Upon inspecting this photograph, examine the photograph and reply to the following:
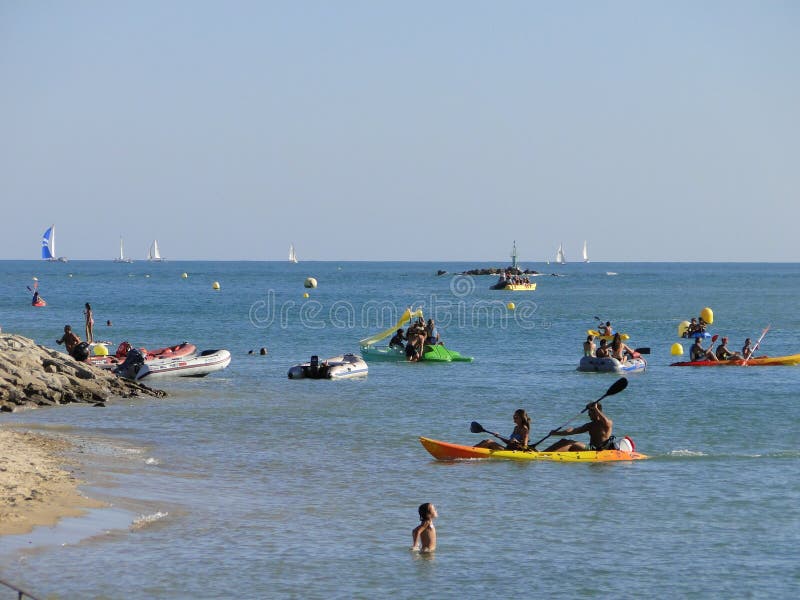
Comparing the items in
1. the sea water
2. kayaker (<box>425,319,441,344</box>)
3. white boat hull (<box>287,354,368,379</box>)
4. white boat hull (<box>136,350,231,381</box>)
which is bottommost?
the sea water

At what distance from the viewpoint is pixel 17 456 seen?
2014 centimetres

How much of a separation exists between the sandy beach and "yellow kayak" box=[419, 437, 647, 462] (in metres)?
7.06

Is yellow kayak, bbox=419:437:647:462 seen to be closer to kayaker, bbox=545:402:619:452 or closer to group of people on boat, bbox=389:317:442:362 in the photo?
kayaker, bbox=545:402:619:452

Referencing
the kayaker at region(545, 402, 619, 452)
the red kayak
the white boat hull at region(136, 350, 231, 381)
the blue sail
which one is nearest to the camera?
the kayaker at region(545, 402, 619, 452)

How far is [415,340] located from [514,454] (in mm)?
21925

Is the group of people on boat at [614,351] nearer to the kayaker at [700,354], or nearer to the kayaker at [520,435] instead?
the kayaker at [700,354]

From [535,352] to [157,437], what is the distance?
30053 mm

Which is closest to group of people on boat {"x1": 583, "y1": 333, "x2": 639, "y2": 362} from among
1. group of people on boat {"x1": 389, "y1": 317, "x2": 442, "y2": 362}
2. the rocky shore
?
group of people on boat {"x1": 389, "y1": 317, "x2": 442, "y2": 362}

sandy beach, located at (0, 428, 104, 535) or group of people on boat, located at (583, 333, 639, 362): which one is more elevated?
group of people on boat, located at (583, 333, 639, 362)

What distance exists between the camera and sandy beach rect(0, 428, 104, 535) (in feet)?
53.6

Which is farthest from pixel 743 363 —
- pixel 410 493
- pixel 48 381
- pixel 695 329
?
pixel 410 493

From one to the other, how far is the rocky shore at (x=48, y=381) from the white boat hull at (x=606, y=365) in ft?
53.1

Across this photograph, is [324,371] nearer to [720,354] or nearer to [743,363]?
[720,354]

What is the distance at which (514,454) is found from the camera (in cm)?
2278
